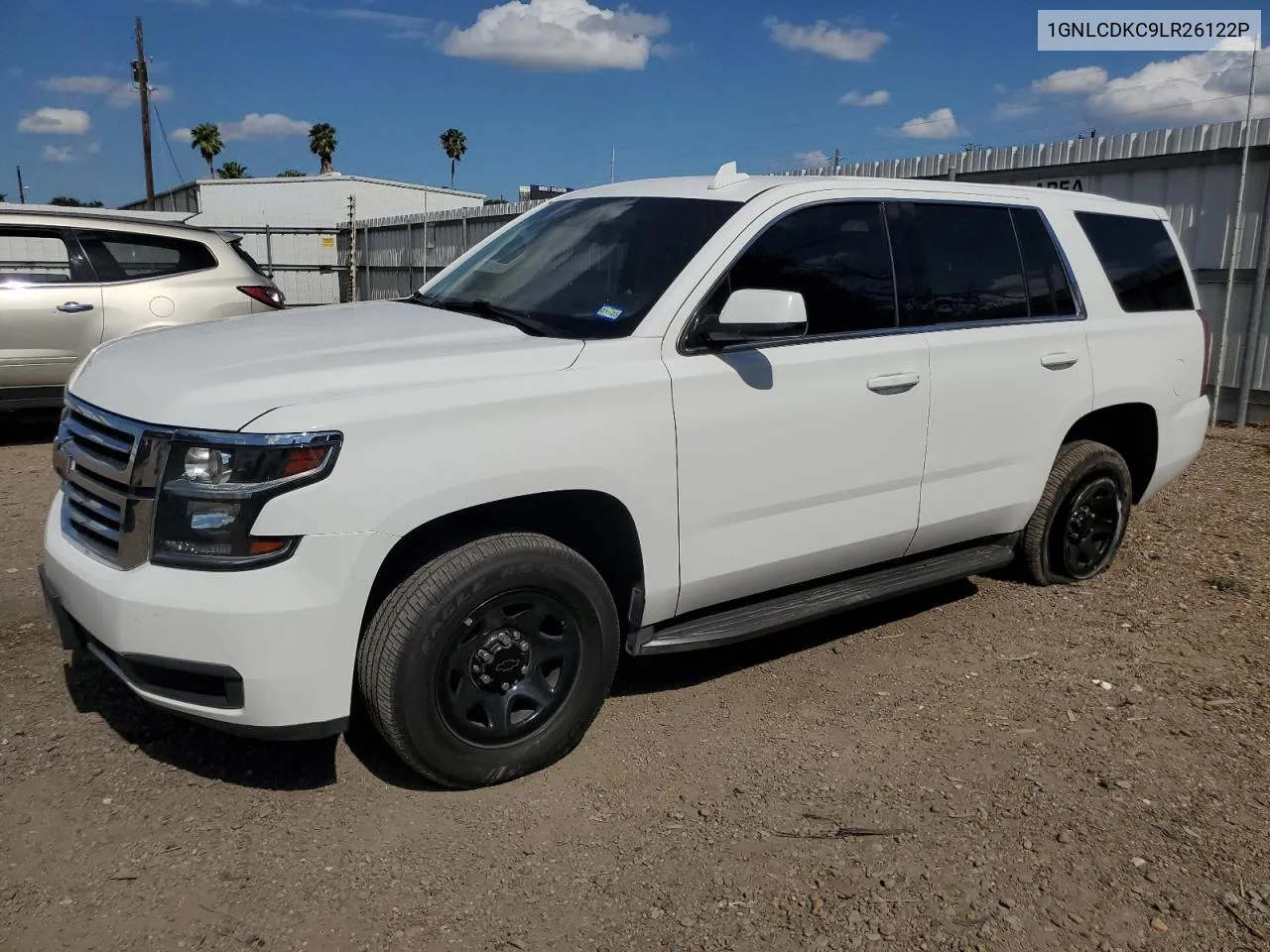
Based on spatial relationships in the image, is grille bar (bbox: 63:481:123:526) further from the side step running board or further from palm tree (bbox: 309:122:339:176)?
palm tree (bbox: 309:122:339:176)

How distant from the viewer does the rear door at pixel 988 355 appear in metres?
4.14

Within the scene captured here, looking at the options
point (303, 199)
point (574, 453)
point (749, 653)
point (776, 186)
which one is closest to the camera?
point (574, 453)

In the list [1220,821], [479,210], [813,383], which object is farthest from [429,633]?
[479,210]

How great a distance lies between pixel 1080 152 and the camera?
10.6 meters

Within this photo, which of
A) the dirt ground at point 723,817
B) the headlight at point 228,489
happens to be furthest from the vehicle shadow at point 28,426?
the headlight at point 228,489

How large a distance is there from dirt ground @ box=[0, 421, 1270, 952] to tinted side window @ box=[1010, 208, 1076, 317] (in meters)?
1.56

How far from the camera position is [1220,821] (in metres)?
3.17

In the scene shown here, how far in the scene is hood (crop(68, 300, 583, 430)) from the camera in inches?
109

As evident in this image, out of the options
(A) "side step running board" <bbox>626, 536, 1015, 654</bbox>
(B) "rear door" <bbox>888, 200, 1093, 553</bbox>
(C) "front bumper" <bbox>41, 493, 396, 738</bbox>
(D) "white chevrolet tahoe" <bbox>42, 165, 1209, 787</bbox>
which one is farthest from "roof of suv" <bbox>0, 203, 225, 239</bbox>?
(A) "side step running board" <bbox>626, 536, 1015, 654</bbox>

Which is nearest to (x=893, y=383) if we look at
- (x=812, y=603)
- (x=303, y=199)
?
(x=812, y=603)

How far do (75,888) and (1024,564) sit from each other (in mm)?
4231

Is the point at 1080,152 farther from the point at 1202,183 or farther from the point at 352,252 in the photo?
the point at 352,252

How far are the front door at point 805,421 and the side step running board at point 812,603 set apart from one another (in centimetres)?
8

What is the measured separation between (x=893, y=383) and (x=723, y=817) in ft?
5.78
